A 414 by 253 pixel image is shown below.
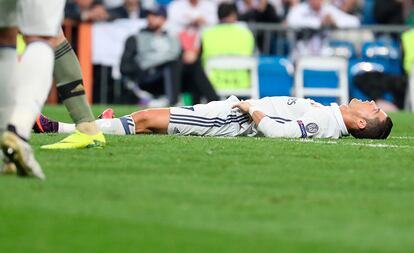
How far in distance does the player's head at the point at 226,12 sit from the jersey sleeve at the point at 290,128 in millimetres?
10587

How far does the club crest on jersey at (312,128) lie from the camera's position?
Result: 1056cm

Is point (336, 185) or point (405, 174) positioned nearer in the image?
point (336, 185)

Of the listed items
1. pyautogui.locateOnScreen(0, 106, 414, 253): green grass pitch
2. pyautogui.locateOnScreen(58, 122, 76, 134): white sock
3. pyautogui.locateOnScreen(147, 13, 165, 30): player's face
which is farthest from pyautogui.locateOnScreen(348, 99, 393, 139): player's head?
pyautogui.locateOnScreen(147, 13, 165, 30): player's face

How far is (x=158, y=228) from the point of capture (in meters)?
6.05

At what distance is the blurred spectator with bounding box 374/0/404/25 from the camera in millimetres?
23812

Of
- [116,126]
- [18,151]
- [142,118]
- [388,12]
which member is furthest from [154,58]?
[18,151]

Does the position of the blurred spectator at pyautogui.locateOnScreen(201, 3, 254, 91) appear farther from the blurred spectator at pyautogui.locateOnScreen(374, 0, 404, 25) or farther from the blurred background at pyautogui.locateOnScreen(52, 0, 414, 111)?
the blurred spectator at pyautogui.locateOnScreen(374, 0, 404, 25)

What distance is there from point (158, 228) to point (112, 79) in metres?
15.6

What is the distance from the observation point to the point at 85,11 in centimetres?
2152

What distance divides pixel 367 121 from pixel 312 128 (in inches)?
20.7

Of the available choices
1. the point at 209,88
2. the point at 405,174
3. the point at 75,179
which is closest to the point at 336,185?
the point at 405,174

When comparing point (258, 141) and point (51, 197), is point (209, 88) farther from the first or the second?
point (51, 197)

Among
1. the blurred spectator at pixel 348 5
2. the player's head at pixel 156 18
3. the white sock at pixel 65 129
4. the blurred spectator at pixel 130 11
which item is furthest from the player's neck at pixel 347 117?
the blurred spectator at pixel 348 5

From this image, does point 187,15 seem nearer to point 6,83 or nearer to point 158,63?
point 158,63
